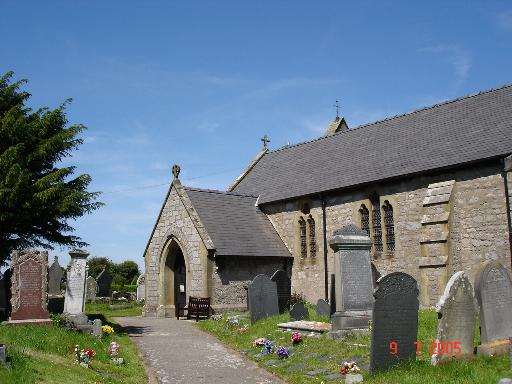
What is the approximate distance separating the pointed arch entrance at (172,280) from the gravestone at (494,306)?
48.7 ft

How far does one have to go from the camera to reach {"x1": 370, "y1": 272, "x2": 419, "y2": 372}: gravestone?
9.57 metres

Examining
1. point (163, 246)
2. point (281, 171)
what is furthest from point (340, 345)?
point (281, 171)

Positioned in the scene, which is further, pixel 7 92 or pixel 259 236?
pixel 259 236

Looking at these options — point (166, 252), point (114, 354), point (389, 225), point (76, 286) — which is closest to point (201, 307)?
point (166, 252)

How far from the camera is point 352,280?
13945 millimetres

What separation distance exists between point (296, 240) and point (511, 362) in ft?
49.9

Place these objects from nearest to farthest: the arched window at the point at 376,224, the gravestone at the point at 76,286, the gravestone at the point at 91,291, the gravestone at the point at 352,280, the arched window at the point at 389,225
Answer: the gravestone at the point at 352,280, the gravestone at the point at 76,286, the arched window at the point at 389,225, the arched window at the point at 376,224, the gravestone at the point at 91,291

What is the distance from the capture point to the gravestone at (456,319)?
9.48m

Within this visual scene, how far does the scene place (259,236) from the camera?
23.6 m

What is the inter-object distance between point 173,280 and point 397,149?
11.4 m

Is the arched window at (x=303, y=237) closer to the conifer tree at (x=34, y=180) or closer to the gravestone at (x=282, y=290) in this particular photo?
the gravestone at (x=282, y=290)

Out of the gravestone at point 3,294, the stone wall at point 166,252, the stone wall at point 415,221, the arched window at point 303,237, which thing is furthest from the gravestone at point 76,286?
the arched window at point 303,237

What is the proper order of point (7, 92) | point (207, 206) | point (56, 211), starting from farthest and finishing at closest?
point (207, 206), point (7, 92), point (56, 211)

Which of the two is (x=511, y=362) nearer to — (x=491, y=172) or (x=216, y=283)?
(x=491, y=172)
